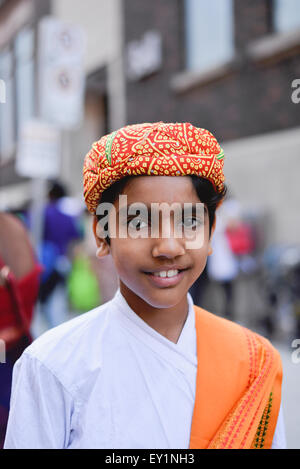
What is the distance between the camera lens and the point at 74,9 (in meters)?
12.3

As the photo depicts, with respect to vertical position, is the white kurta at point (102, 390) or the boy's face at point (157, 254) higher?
the boy's face at point (157, 254)

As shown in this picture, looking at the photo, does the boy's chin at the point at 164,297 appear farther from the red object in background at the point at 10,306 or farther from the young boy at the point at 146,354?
the red object in background at the point at 10,306

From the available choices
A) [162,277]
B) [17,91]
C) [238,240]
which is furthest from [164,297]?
[17,91]

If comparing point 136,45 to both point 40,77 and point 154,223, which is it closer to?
point 40,77

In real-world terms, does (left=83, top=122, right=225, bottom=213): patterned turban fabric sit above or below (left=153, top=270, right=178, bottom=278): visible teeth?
above

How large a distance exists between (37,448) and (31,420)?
6 cm

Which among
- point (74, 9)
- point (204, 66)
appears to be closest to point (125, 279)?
point (204, 66)

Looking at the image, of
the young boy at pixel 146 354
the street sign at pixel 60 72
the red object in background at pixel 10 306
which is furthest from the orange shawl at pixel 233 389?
the street sign at pixel 60 72

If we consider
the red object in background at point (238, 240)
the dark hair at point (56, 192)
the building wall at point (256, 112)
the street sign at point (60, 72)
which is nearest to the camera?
the street sign at point (60, 72)

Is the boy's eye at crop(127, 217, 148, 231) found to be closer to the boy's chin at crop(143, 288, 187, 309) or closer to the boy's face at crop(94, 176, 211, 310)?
the boy's face at crop(94, 176, 211, 310)

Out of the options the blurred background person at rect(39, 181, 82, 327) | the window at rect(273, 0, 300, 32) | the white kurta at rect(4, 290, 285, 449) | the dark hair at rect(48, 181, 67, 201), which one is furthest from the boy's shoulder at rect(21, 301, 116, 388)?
the window at rect(273, 0, 300, 32)

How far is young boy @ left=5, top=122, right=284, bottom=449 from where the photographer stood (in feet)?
3.94

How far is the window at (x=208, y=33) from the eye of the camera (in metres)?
8.10

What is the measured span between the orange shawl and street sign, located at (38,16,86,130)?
12.2 feet
